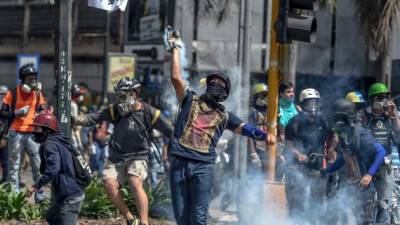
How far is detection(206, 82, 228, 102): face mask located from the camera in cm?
818

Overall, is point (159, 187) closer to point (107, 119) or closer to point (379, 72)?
point (107, 119)

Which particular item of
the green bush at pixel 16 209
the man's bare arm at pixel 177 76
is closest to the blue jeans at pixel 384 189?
the man's bare arm at pixel 177 76

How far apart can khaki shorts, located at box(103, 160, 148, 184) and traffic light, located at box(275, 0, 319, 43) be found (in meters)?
1.93

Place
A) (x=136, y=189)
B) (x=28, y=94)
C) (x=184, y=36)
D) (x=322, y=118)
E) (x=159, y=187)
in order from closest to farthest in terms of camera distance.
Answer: (x=136, y=189) → (x=322, y=118) → (x=159, y=187) → (x=28, y=94) → (x=184, y=36)

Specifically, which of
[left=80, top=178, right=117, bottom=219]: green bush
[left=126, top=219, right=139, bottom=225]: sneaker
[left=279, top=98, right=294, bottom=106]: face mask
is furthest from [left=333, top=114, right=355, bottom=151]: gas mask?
[left=80, top=178, right=117, bottom=219]: green bush

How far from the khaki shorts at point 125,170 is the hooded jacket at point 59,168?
1.41 m

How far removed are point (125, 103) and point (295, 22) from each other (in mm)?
1930

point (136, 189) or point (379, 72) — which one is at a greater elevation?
point (379, 72)

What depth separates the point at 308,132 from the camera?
33.4 ft

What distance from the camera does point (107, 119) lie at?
31.7ft

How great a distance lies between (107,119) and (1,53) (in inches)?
950

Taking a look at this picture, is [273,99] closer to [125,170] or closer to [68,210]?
[125,170]

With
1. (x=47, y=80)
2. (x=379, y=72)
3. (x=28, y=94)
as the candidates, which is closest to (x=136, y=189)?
(x=28, y=94)

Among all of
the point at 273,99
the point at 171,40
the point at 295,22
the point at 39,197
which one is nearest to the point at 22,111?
the point at 39,197
